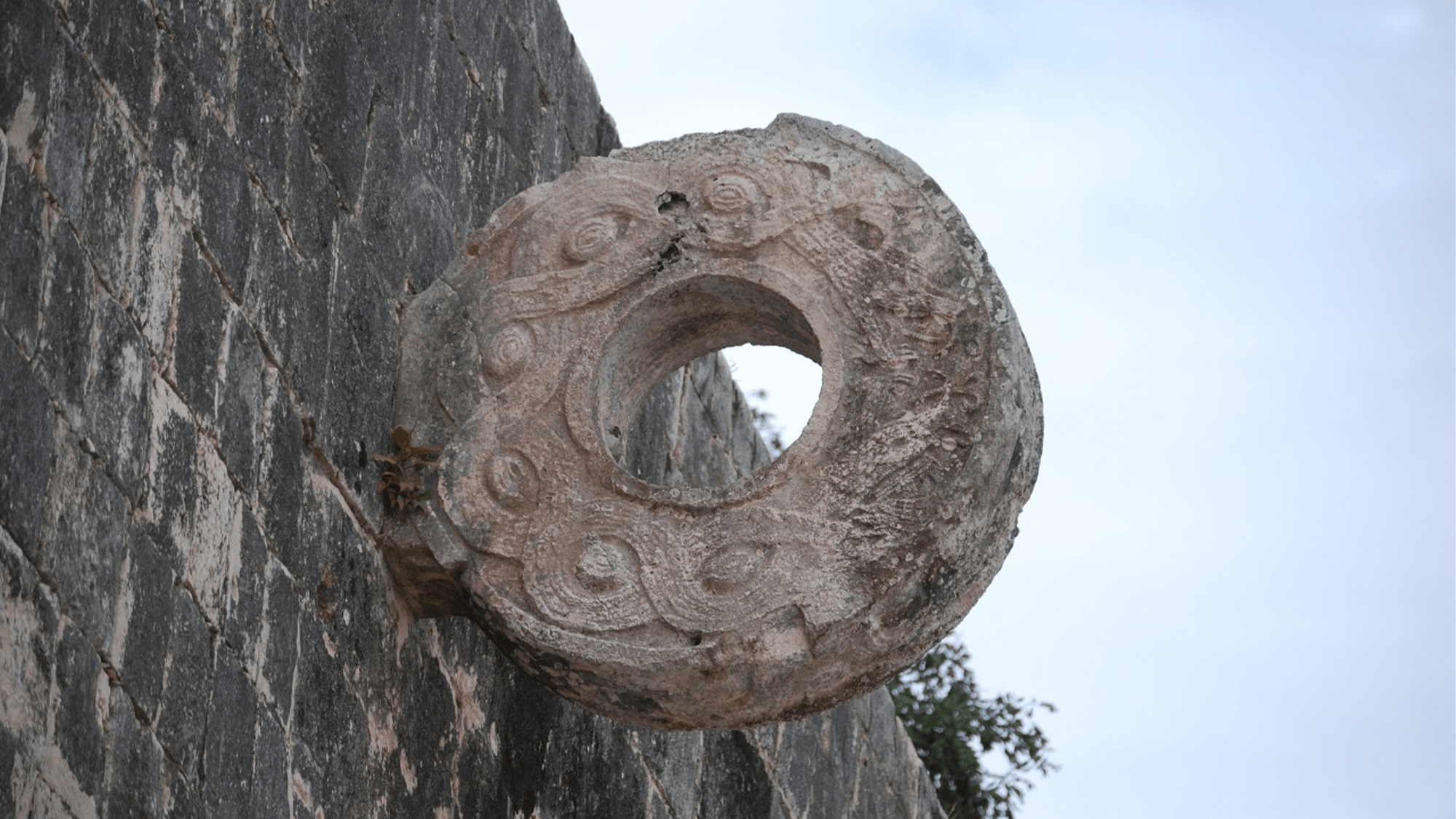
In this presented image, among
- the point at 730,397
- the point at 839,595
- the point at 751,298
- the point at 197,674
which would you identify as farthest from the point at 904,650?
the point at 730,397

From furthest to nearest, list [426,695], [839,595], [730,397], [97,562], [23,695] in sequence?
[730,397] < [426,695] < [839,595] < [97,562] < [23,695]

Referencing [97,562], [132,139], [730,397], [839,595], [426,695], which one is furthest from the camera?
[730,397]

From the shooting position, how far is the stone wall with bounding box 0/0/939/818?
109 inches

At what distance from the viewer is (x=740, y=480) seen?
3971mm

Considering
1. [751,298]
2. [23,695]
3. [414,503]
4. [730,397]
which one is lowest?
[23,695]

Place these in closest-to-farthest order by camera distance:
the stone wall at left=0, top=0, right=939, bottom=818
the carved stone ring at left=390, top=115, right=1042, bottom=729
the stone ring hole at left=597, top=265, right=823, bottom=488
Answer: the stone wall at left=0, top=0, right=939, bottom=818, the carved stone ring at left=390, top=115, right=1042, bottom=729, the stone ring hole at left=597, top=265, right=823, bottom=488

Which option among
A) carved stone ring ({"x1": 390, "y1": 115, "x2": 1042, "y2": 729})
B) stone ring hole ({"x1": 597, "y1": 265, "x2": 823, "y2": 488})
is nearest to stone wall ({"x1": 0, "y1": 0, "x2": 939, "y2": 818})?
carved stone ring ({"x1": 390, "y1": 115, "x2": 1042, "y2": 729})

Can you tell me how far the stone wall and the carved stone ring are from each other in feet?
0.67

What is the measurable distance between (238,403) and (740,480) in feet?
3.25

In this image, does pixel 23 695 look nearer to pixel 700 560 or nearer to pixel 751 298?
pixel 700 560

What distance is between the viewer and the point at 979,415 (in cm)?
390

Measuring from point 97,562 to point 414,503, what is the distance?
122 centimetres

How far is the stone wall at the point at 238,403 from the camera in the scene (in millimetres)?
2760

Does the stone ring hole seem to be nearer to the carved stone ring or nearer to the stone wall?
the carved stone ring
